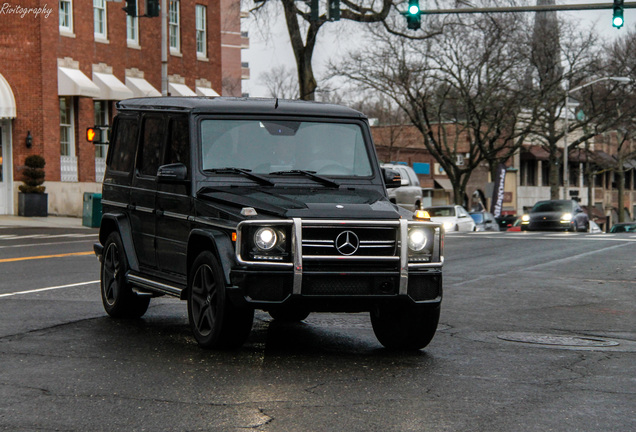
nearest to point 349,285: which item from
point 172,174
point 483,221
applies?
point 172,174

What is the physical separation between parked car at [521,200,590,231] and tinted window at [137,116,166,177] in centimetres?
3012

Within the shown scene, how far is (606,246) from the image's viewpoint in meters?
23.9

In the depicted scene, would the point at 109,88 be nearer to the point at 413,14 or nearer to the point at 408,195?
the point at 408,195

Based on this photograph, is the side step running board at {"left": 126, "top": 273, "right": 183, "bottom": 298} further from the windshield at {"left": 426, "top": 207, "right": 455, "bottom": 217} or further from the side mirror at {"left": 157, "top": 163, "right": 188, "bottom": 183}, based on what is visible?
the windshield at {"left": 426, "top": 207, "right": 455, "bottom": 217}

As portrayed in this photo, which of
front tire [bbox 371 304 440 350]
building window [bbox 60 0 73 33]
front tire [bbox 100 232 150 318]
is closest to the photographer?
front tire [bbox 371 304 440 350]

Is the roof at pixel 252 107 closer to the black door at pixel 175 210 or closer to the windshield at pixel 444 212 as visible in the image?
the black door at pixel 175 210

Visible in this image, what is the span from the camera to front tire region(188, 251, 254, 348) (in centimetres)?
779

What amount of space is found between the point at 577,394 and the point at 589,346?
7.93ft

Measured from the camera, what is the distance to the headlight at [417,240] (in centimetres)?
790

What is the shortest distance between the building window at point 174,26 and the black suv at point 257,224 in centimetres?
3395

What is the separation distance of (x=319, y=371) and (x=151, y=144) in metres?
3.34

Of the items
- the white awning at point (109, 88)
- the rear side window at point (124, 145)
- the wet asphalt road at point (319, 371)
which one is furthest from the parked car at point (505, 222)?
the rear side window at point (124, 145)

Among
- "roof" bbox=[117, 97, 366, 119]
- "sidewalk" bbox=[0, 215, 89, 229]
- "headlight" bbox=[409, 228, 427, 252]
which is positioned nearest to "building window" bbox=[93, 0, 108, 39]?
"sidewalk" bbox=[0, 215, 89, 229]

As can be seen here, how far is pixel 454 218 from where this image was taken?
40.1 m
